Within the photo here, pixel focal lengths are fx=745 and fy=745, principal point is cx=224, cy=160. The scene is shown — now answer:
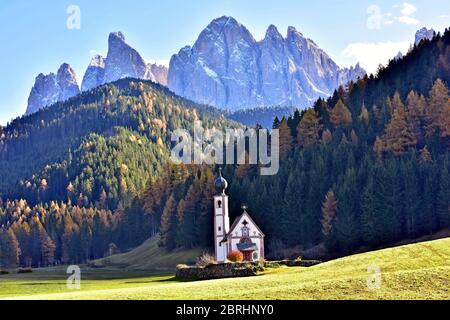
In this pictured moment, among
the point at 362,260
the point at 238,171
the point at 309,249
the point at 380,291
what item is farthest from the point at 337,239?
the point at 380,291

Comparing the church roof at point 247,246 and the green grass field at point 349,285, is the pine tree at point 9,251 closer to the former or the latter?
the church roof at point 247,246

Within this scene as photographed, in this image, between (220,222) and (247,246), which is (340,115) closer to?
(220,222)

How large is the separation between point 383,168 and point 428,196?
6771 mm

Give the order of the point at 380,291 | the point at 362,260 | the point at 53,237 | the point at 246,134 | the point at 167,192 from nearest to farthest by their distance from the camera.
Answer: the point at 380,291, the point at 362,260, the point at 246,134, the point at 167,192, the point at 53,237

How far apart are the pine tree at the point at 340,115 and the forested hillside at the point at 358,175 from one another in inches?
6.7

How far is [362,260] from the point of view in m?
55.9

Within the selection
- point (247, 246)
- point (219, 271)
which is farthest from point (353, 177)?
point (219, 271)

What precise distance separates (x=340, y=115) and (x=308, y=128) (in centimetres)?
599

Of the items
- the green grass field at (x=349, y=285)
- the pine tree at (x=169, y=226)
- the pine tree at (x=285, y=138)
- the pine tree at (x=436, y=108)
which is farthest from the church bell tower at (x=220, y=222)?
the green grass field at (x=349, y=285)

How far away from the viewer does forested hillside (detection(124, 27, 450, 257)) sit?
95625 mm

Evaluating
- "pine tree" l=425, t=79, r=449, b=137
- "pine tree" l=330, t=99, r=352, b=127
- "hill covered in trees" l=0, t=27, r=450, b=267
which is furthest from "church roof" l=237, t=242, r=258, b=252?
"pine tree" l=330, t=99, r=352, b=127

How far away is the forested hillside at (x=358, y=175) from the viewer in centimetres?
9562

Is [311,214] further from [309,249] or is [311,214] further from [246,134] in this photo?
[246,134]

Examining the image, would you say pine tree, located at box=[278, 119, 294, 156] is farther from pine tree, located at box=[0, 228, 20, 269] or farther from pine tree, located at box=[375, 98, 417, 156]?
pine tree, located at box=[0, 228, 20, 269]
